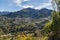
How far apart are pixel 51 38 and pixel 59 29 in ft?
8.36

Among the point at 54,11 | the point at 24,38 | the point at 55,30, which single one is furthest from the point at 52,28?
the point at 24,38

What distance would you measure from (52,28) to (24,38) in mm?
6095

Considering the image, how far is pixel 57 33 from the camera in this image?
37812 millimetres

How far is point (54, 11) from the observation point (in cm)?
A: 3997

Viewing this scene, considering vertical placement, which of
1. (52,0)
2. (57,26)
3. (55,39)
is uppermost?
(52,0)

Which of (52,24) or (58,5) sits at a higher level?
(58,5)

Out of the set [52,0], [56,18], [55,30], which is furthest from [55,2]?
[55,30]

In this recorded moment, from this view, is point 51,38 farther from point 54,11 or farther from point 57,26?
point 54,11

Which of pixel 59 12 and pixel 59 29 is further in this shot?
pixel 59 12

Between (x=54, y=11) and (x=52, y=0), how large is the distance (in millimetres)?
2412

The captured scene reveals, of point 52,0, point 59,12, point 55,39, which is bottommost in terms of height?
point 55,39

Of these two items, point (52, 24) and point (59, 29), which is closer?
point (59, 29)

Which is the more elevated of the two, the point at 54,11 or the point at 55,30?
the point at 54,11

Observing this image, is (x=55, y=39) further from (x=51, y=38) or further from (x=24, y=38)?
(x=24, y=38)
